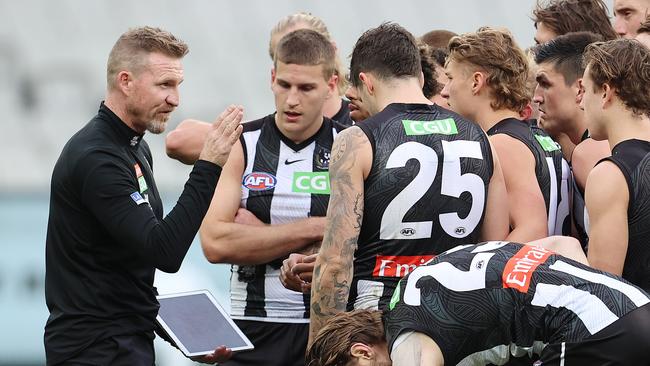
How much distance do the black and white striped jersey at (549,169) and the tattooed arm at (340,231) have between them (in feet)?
2.68

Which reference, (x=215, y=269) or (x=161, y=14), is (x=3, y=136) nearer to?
(x=161, y=14)

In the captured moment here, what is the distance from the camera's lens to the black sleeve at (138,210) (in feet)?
14.6

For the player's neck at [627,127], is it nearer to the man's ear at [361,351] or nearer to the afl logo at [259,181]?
the man's ear at [361,351]

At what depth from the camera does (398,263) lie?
4.74 metres

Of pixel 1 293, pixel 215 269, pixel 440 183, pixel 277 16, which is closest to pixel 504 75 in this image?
pixel 440 183

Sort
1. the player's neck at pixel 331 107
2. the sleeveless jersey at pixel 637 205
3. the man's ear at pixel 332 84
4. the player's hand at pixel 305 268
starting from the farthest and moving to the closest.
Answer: the player's neck at pixel 331 107
the man's ear at pixel 332 84
the player's hand at pixel 305 268
the sleeveless jersey at pixel 637 205

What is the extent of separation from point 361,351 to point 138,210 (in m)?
1.17

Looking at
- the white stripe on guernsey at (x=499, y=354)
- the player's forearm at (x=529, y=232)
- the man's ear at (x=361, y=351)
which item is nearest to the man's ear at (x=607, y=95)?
the player's forearm at (x=529, y=232)

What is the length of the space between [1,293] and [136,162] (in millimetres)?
6480

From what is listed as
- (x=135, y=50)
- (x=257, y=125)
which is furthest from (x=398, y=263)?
(x=135, y=50)

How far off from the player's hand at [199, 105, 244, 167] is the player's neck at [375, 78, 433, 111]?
68cm

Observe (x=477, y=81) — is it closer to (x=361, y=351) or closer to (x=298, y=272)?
(x=298, y=272)

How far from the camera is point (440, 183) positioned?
15.4ft

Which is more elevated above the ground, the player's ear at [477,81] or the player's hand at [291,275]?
the player's ear at [477,81]
